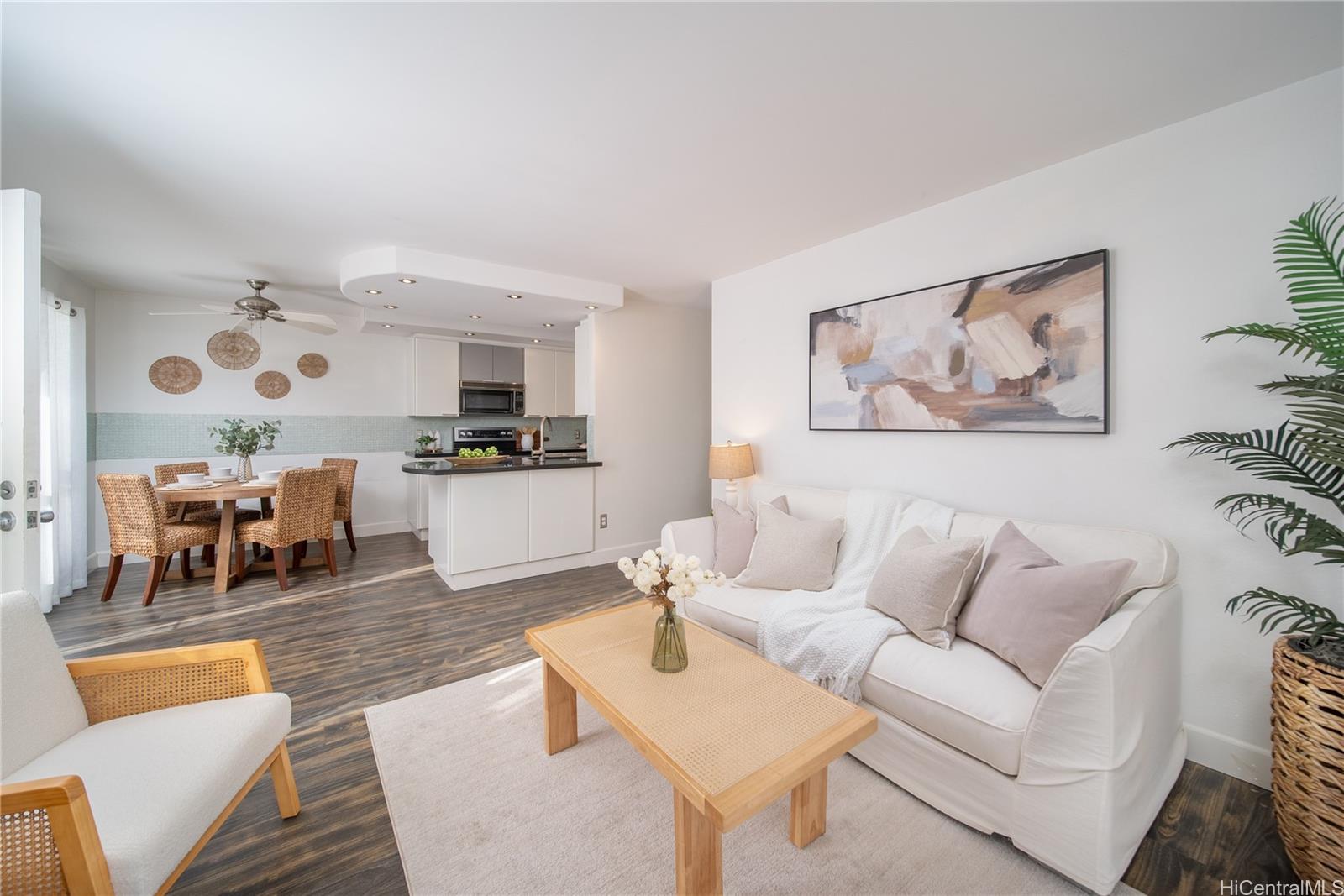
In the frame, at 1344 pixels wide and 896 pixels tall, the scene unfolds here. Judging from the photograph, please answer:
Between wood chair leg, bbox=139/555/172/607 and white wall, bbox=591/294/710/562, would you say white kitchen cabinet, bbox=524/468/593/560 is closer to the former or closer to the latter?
white wall, bbox=591/294/710/562

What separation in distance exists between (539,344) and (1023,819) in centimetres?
611

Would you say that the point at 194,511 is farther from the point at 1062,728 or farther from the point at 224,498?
the point at 1062,728

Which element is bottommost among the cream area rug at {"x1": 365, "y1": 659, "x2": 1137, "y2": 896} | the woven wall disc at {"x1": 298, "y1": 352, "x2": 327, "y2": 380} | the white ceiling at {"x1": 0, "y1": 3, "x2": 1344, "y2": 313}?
the cream area rug at {"x1": 365, "y1": 659, "x2": 1137, "y2": 896}

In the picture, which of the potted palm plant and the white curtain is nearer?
the potted palm plant

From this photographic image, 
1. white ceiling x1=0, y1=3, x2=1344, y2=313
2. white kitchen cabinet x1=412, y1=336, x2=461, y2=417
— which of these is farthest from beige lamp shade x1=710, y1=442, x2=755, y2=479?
white kitchen cabinet x1=412, y1=336, x2=461, y2=417

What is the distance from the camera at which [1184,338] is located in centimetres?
193

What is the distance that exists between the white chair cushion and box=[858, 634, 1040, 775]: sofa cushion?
6.33ft

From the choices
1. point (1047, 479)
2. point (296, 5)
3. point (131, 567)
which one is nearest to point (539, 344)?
point (131, 567)

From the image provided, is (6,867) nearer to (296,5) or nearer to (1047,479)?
(296,5)

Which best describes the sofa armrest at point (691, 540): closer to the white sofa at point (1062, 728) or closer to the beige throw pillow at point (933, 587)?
the beige throw pillow at point (933, 587)

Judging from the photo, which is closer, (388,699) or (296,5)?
(296,5)

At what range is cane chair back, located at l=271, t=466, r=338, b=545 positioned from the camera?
3816 mm

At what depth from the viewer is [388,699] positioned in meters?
2.30

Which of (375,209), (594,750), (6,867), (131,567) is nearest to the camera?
(6,867)
